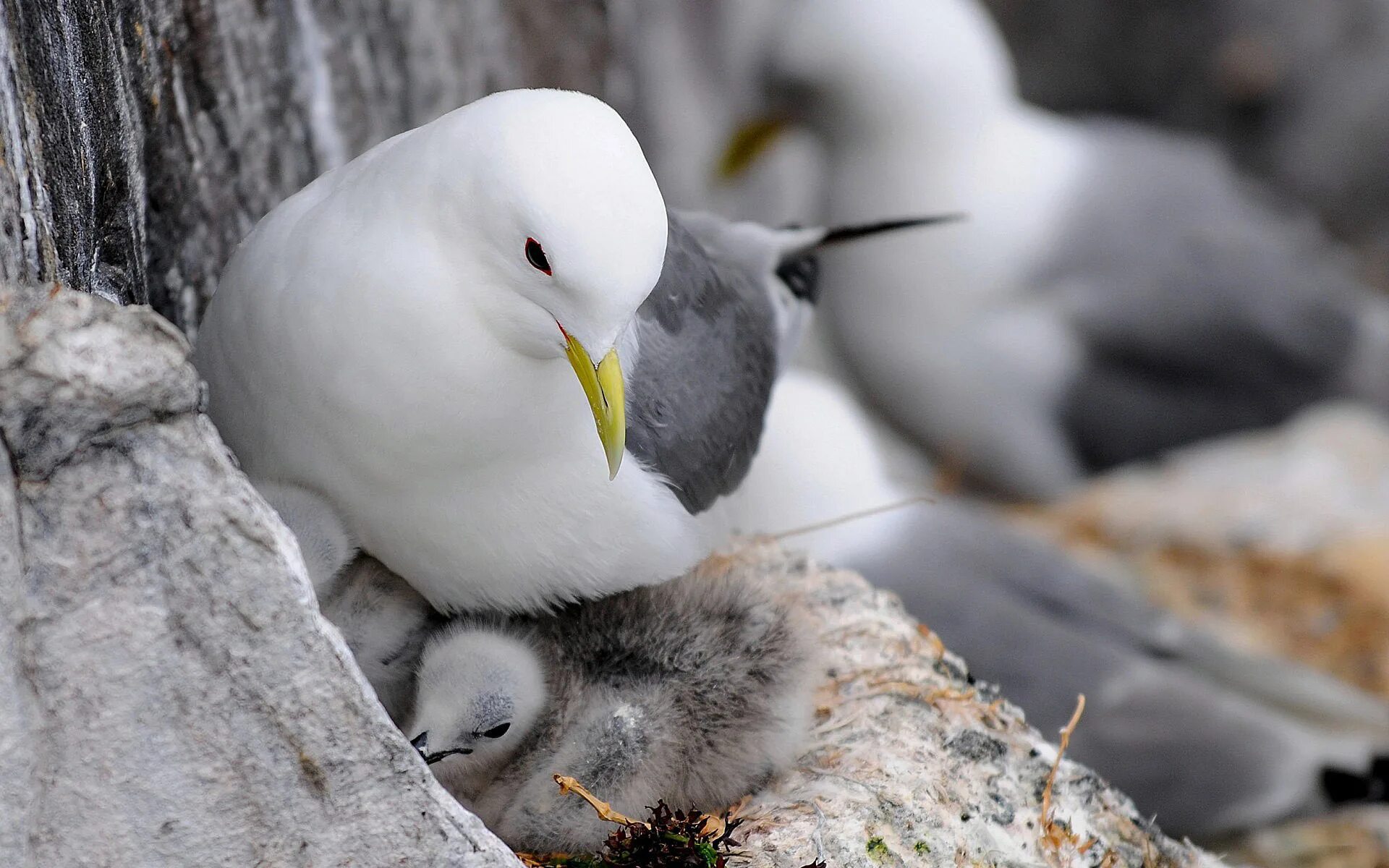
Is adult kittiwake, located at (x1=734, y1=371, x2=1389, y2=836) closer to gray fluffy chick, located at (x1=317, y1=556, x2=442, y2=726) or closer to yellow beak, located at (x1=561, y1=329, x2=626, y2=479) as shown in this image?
gray fluffy chick, located at (x1=317, y1=556, x2=442, y2=726)

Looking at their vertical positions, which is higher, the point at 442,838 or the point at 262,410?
the point at 262,410

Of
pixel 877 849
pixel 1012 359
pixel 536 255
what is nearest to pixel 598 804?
pixel 877 849

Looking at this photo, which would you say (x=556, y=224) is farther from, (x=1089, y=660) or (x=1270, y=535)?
(x=1270, y=535)

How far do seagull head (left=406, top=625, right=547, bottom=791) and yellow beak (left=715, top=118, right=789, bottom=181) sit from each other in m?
2.35

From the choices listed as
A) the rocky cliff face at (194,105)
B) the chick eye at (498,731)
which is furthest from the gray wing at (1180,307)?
the chick eye at (498,731)

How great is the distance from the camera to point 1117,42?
18.9ft

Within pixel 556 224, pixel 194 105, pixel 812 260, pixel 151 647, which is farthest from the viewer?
pixel 812 260

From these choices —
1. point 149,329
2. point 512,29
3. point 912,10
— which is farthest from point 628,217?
point 912,10

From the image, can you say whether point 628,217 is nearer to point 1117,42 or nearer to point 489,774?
point 489,774

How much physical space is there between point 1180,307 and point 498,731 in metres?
2.67

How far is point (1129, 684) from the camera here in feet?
8.76

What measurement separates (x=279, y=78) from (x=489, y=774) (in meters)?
1.15

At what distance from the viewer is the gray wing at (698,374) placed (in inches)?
75.1

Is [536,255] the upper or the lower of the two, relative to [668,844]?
upper
